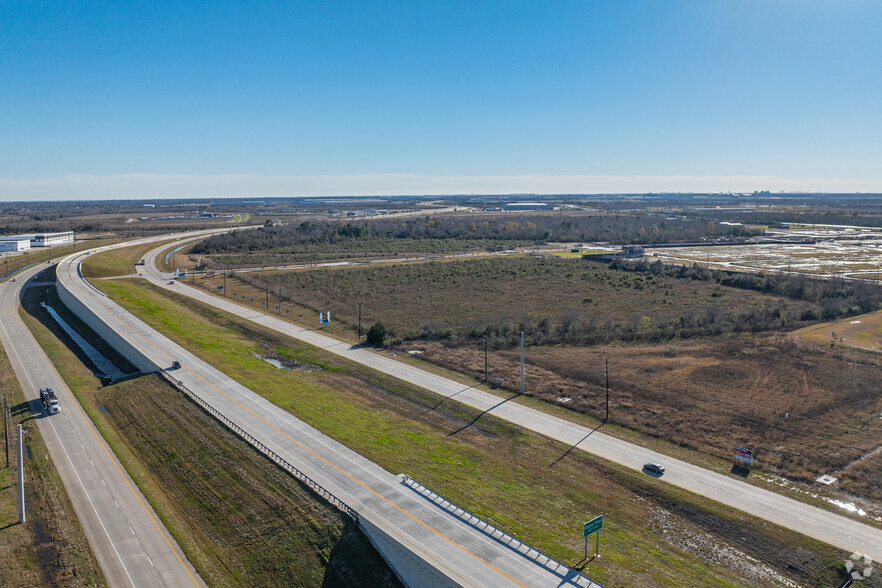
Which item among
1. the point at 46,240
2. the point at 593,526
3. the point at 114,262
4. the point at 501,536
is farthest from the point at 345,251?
the point at 593,526

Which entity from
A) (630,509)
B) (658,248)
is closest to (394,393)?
(630,509)

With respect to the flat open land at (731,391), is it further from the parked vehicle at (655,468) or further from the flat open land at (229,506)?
the flat open land at (229,506)

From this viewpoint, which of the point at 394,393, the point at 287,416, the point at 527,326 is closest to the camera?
the point at 287,416

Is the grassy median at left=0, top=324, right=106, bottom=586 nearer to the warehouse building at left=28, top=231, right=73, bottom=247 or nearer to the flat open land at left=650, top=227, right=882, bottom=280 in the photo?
the flat open land at left=650, top=227, right=882, bottom=280

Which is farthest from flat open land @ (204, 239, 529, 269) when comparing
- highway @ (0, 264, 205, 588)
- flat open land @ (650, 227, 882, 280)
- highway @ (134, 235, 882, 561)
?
highway @ (0, 264, 205, 588)

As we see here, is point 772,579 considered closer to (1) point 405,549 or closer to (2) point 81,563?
(1) point 405,549

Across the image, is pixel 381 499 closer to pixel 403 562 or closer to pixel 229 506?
pixel 403 562
